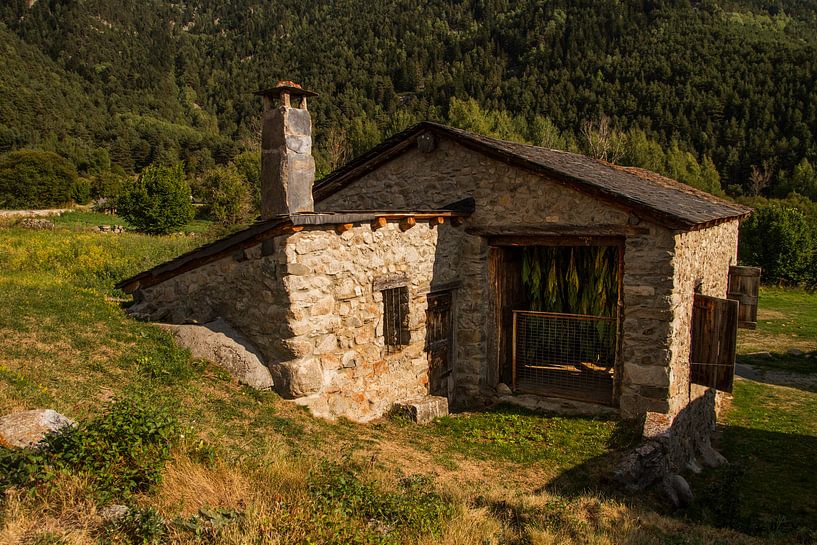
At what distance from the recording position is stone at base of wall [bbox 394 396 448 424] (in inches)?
362

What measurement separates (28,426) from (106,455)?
37.3 inches

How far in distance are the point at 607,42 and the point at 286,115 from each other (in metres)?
76.6

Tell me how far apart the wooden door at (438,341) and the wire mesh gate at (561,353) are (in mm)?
1299

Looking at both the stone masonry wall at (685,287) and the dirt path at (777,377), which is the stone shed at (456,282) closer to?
the stone masonry wall at (685,287)

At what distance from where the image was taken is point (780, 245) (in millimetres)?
29516

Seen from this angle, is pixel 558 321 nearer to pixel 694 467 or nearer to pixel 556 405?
pixel 556 405

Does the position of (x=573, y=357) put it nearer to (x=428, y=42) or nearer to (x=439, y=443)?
(x=439, y=443)

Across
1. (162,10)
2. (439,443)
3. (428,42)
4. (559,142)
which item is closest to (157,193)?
(439,443)

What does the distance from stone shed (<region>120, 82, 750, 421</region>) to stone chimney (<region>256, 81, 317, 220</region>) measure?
0.03 meters

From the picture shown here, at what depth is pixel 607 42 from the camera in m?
73.5

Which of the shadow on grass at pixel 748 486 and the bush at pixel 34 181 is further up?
the bush at pixel 34 181

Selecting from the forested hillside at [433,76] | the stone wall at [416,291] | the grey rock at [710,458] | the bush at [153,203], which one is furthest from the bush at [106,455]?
the forested hillside at [433,76]

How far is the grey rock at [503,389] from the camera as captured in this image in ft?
35.3

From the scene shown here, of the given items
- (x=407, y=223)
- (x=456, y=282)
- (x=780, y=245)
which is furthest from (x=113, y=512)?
(x=780, y=245)
